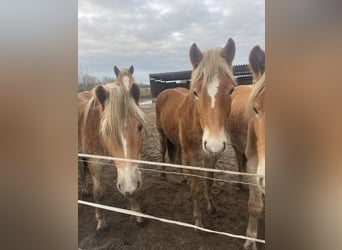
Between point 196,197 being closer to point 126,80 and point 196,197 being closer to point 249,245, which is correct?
point 249,245

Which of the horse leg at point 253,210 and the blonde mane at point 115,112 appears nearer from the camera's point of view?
the horse leg at point 253,210

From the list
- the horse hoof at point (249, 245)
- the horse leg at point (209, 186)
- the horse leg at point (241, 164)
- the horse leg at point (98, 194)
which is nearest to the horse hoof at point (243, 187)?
the horse leg at point (241, 164)

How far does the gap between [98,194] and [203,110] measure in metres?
0.83

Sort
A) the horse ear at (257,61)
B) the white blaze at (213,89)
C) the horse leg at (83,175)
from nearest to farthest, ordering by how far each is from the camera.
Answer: the horse ear at (257,61) < the white blaze at (213,89) < the horse leg at (83,175)

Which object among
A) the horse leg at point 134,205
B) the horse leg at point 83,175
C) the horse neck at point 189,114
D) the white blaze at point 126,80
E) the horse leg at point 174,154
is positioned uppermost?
the white blaze at point 126,80

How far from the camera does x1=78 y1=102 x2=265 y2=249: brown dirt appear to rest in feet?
5.23

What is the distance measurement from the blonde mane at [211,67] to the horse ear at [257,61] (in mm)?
115

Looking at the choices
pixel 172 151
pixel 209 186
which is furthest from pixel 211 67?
pixel 209 186

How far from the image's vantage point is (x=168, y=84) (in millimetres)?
1721

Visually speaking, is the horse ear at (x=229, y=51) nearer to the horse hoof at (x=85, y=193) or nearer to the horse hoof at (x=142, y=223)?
the horse hoof at (x=142, y=223)

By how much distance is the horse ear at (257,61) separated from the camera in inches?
59.3

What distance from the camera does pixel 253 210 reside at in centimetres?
155

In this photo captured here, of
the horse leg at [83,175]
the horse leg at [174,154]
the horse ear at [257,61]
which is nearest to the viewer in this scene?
the horse ear at [257,61]
